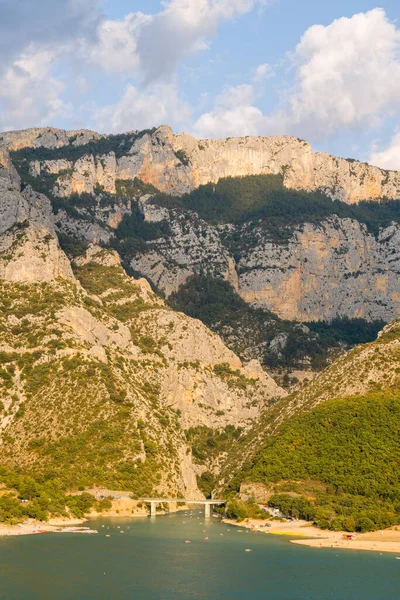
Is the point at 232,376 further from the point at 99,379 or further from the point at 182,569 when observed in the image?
the point at 182,569

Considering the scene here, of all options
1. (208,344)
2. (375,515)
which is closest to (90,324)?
(208,344)

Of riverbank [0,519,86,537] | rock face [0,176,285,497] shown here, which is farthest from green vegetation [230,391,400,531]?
riverbank [0,519,86,537]

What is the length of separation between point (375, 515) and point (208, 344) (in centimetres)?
7597

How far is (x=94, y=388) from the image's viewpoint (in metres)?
156

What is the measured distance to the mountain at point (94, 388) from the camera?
14425 centimetres

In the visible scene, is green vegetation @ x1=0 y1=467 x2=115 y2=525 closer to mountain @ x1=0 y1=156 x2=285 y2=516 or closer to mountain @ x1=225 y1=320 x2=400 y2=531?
mountain @ x1=0 y1=156 x2=285 y2=516

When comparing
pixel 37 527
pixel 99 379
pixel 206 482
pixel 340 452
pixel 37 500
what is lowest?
pixel 37 527

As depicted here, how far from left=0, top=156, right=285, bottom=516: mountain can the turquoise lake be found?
20.0 m

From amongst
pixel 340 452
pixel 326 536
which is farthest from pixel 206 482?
pixel 326 536

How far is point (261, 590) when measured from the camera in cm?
9231

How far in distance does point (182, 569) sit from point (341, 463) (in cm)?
4621

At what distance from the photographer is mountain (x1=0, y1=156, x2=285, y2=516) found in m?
144

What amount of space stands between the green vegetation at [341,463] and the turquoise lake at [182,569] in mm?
11869

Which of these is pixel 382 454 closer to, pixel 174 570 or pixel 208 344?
pixel 174 570
